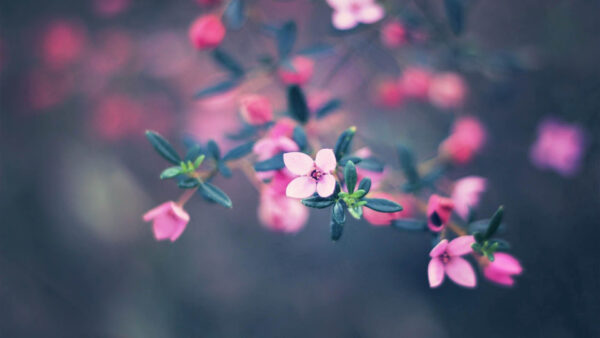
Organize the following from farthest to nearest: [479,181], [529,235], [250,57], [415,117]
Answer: [250,57]
[415,117]
[529,235]
[479,181]

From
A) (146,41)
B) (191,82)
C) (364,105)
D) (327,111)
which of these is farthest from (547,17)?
(146,41)

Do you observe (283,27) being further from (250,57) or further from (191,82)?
(191,82)

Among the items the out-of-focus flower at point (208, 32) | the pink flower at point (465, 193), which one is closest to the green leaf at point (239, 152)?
the out-of-focus flower at point (208, 32)

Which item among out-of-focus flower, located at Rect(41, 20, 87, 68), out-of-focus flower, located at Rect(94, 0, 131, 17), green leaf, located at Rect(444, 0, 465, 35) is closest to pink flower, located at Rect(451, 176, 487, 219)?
green leaf, located at Rect(444, 0, 465, 35)

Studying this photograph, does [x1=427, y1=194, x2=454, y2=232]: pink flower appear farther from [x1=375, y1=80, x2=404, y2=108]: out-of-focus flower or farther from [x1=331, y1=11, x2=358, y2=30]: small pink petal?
[x1=375, y1=80, x2=404, y2=108]: out-of-focus flower

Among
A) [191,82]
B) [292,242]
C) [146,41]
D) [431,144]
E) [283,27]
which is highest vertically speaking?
[283,27]

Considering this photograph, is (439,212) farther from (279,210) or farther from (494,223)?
(279,210)

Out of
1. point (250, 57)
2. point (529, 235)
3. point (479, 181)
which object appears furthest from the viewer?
point (250, 57)
